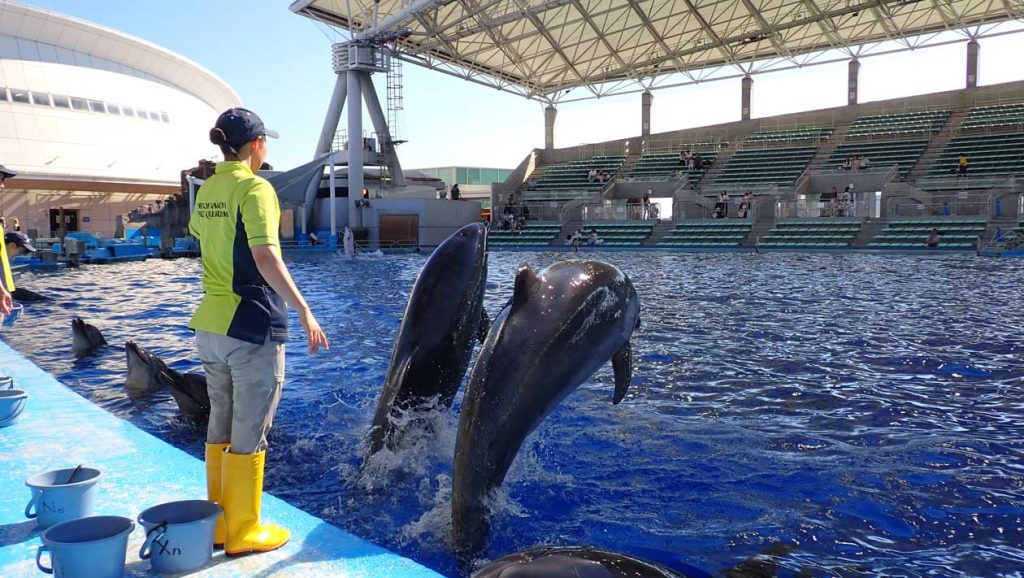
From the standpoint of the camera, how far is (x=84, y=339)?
8.24 metres

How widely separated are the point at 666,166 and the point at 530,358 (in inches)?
1370

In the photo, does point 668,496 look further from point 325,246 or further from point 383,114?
point 383,114

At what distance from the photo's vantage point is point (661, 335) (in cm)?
875

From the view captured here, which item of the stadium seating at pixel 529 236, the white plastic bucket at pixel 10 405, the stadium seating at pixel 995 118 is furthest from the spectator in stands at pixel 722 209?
the white plastic bucket at pixel 10 405

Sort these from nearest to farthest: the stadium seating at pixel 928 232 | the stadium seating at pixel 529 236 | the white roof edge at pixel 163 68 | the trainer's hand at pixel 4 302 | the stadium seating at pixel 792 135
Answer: the trainer's hand at pixel 4 302 < the stadium seating at pixel 928 232 < the stadium seating at pixel 529 236 < the stadium seating at pixel 792 135 < the white roof edge at pixel 163 68

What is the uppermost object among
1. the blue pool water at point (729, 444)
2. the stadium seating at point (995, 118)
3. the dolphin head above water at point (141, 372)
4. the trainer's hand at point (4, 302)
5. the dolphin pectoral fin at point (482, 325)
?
the stadium seating at point (995, 118)

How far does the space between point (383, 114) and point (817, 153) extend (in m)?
20.3

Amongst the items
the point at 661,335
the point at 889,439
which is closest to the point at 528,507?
the point at 889,439

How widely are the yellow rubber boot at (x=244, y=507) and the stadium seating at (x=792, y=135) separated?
3569cm

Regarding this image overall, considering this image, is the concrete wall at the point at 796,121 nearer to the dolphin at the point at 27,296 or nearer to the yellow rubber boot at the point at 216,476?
the dolphin at the point at 27,296

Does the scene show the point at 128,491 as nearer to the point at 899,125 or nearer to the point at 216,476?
the point at 216,476

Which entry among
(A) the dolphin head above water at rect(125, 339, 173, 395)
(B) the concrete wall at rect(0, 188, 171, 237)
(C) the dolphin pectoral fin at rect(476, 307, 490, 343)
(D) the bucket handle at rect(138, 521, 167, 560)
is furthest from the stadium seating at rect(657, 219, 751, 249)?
(B) the concrete wall at rect(0, 188, 171, 237)

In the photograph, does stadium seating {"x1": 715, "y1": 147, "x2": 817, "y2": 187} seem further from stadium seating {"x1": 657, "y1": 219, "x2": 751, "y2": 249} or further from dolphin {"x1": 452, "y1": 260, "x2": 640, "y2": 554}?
dolphin {"x1": 452, "y1": 260, "x2": 640, "y2": 554}

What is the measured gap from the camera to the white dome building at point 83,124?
3922 centimetres
